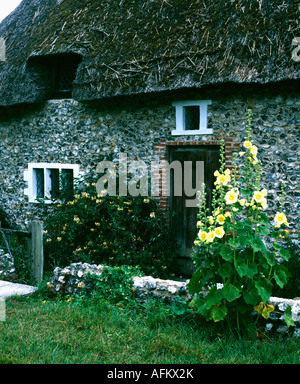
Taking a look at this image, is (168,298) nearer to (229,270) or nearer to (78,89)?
(229,270)

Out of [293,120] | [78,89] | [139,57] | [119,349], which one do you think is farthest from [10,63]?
[119,349]

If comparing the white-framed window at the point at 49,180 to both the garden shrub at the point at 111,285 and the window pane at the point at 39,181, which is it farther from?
the garden shrub at the point at 111,285

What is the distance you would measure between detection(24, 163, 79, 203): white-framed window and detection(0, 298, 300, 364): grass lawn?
433 cm

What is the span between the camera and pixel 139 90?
24.7 feet

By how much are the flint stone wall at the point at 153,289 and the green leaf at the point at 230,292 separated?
1.85ft

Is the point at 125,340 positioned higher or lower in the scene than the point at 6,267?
lower

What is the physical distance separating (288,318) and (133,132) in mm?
5011

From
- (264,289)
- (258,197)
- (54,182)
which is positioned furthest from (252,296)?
(54,182)

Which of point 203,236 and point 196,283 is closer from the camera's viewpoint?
point 203,236

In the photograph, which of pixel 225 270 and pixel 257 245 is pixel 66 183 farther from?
pixel 257 245

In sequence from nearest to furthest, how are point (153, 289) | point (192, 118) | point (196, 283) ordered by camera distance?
point (196, 283) → point (153, 289) → point (192, 118)

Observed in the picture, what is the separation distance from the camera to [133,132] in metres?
8.17
